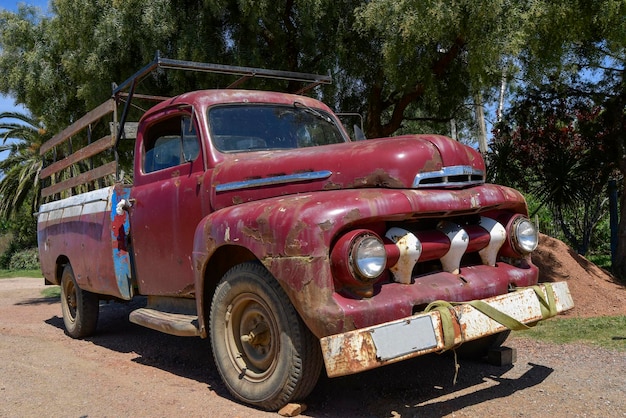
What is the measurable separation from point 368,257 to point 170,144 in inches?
101

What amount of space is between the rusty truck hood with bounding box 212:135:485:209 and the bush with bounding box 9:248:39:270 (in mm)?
25159

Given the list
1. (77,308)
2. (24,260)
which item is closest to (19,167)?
(24,260)

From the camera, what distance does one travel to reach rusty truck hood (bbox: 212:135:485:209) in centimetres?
392

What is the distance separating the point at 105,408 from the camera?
4.16m

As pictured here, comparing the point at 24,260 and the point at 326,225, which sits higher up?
the point at 326,225

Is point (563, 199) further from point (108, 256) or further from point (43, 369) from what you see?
point (43, 369)

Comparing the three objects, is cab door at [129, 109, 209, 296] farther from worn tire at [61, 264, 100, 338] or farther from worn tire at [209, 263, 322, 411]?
worn tire at [61, 264, 100, 338]

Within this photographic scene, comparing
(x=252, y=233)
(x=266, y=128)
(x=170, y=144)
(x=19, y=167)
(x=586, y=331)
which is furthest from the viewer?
(x=19, y=167)

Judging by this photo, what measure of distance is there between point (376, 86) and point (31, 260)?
22288mm

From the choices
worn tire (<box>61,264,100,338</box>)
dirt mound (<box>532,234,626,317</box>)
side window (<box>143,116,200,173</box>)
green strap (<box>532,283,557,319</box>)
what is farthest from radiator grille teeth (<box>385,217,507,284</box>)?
worn tire (<box>61,264,100,338</box>)

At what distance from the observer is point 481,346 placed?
5.08 meters

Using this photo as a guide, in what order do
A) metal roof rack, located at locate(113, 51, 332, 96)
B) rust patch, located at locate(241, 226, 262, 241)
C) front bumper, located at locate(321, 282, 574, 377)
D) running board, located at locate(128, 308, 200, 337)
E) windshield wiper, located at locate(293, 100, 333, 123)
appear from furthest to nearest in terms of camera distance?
windshield wiper, located at locate(293, 100, 333, 123) → metal roof rack, located at locate(113, 51, 332, 96) → running board, located at locate(128, 308, 200, 337) → rust patch, located at locate(241, 226, 262, 241) → front bumper, located at locate(321, 282, 574, 377)

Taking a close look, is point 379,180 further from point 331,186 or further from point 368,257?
point 368,257

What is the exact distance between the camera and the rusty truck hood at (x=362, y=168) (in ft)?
12.8
